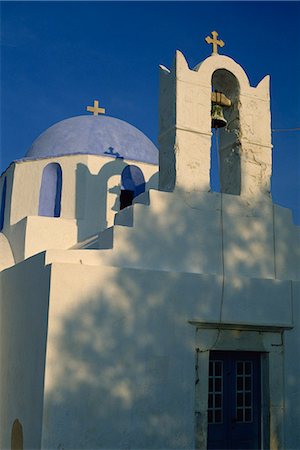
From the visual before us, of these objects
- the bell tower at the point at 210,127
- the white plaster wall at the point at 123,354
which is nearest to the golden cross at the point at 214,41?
the bell tower at the point at 210,127

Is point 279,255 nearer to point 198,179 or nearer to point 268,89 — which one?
point 198,179

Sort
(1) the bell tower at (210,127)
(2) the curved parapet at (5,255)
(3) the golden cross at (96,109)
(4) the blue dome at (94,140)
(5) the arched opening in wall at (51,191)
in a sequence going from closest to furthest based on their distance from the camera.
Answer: (1) the bell tower at (210,127) < (2) the curved parapet at (5,255) < (5) the arched opening in wall at (51,191) < (4) the blue dome at (94,140) < (3) the golden cross at (96,109)

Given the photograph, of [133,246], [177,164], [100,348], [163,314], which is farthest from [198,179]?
[100,348]

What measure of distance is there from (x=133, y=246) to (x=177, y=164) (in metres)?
1.29

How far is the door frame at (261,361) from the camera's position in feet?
21.3

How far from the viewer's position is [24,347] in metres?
6.56

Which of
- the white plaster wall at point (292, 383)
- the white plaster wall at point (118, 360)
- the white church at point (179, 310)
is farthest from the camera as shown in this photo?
the white plaster wall at point (292, 383)

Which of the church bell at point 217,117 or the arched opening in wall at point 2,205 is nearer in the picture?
the church bell at point 217,117

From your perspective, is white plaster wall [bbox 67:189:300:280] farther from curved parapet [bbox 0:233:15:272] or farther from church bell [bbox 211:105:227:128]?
curved parapet [bbox 0:233:15:272]

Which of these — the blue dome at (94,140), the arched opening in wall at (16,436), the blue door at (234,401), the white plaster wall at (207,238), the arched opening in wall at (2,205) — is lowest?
the arched opening in wall at (16,436)

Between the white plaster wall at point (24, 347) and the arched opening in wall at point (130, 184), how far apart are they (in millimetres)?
3529

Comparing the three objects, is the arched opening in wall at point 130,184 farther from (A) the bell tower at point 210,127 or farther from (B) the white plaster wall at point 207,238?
(B) the white plaster wall at point 207,238

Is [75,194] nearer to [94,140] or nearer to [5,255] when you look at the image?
[94,140]

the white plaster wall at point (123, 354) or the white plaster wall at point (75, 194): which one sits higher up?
the white plaster wall at point (75, 194)
